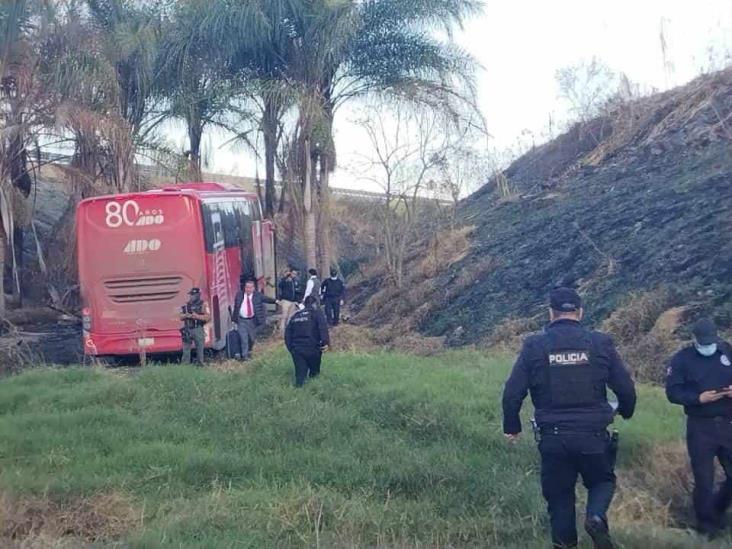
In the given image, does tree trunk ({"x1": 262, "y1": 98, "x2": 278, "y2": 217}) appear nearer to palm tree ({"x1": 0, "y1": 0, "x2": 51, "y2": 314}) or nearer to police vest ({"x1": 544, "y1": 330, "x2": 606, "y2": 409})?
palm tree ({"x1": 0, "y1": 0, "x2": 51, "y2": 314})

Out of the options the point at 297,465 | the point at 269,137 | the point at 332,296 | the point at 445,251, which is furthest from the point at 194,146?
the point at 297,465

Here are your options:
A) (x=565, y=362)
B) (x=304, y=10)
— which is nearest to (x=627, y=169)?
(x=304, y=10)

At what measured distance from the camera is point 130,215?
17.9 meters

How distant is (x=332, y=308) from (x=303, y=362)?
10108 mm

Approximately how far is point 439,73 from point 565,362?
19.2 metres

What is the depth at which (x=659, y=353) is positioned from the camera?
13.6 meters

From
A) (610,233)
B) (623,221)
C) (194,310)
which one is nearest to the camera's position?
(194,310)

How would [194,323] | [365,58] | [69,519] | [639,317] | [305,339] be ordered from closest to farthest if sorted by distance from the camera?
[69,519] → [305,339] → [639,317] → [194,323] → [365,58]

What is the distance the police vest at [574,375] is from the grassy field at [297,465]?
1.14 m

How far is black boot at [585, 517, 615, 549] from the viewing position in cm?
653

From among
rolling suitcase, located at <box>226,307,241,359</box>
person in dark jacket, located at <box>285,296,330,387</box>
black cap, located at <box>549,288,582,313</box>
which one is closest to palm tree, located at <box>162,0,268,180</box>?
rolling suitcase, located at <box>226,307,241,359</box>

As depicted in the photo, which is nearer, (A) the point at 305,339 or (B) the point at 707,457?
(B) the point at 707,457

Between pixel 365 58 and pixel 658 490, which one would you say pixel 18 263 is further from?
pixel 658 490

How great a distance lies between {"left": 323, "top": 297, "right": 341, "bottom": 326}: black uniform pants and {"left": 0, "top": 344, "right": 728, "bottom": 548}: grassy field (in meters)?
9.66
